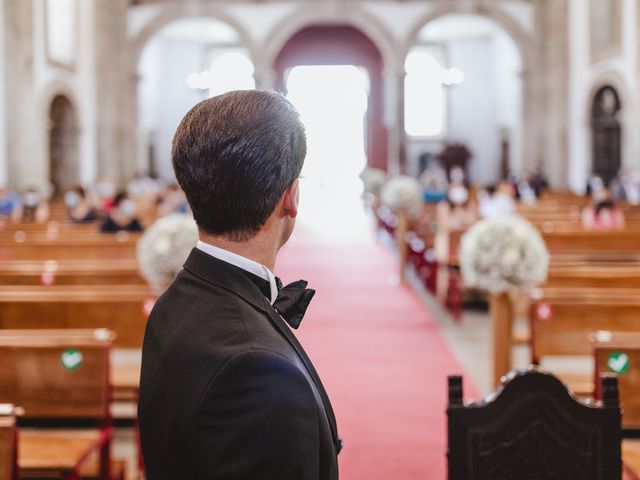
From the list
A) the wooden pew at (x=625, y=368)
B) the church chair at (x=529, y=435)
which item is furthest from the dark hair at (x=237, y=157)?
the wooden pew at (x=625, y=368)

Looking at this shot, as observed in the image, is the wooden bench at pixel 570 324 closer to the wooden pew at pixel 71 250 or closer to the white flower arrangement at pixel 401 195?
the wooden pew at pixel 71 250

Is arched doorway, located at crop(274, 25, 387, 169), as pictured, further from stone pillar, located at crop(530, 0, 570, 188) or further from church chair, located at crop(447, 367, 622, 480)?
church chair, located at crop(447, 367, 622, 480)

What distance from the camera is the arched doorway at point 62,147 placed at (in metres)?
20.4

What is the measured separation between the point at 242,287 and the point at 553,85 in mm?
22079

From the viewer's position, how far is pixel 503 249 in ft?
17.8

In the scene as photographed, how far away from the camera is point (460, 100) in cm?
2947

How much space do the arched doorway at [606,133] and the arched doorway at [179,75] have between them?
496 inches

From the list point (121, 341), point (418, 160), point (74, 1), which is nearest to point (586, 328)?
point (121, 341)

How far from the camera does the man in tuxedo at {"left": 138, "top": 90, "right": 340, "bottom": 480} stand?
52.4 inches

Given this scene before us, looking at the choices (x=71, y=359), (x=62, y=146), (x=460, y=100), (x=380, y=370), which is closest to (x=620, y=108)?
(x=460, y=100)

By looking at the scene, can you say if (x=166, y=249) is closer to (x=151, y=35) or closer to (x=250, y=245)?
(x=250, y=245)

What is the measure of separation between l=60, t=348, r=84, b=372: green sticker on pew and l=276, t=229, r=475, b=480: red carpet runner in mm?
1552

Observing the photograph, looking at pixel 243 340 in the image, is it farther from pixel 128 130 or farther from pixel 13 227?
pixel 128 130

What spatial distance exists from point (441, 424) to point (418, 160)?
79.6 ft
